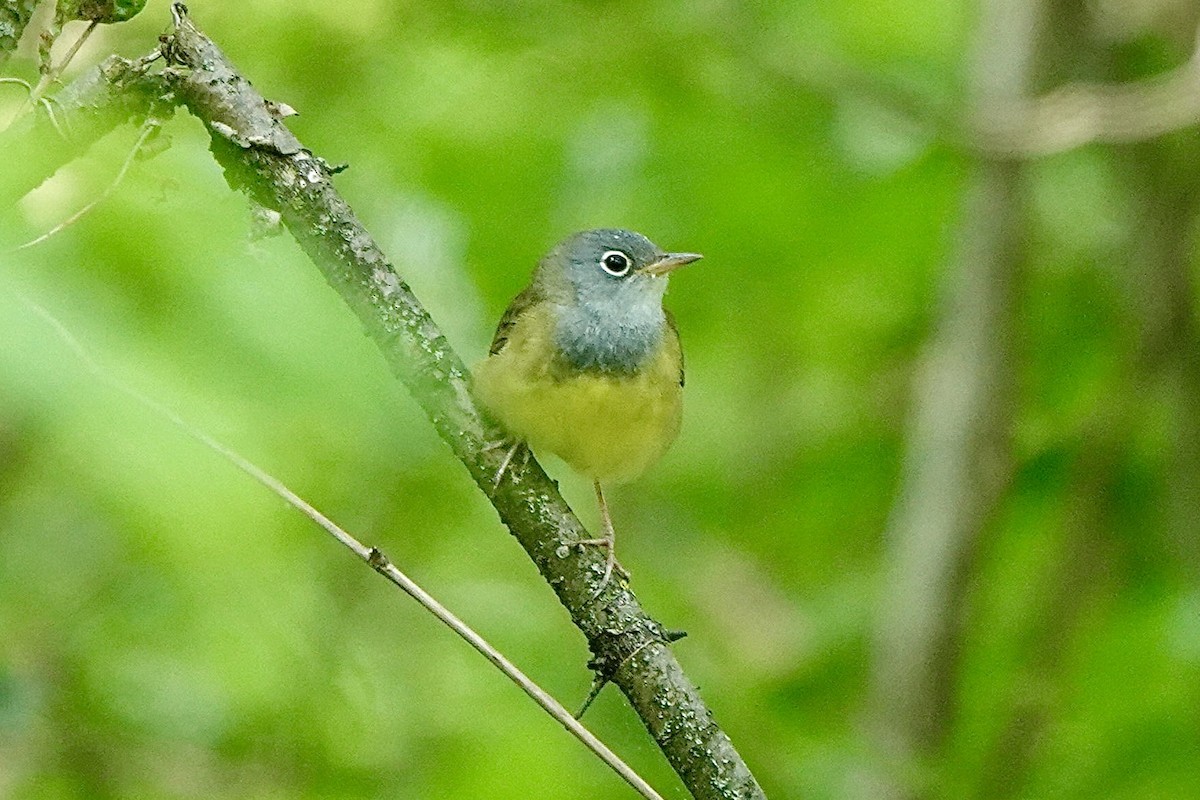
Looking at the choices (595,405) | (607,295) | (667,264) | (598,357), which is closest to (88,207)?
(595,405)

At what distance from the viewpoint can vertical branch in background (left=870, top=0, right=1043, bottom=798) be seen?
5.88 meters

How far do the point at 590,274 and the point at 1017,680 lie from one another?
2655mm

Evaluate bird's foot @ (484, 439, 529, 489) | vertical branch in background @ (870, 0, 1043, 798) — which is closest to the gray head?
vertical branch in background @ (870, 0, 1043, 798)

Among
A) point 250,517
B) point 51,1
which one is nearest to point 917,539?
point 51,1

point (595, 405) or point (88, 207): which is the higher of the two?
point (595, 405)

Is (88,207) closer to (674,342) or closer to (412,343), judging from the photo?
(412,343)

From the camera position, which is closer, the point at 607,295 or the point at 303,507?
the point at 303,507

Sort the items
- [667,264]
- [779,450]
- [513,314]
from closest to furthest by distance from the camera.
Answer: [513,314] < [667,264] < [779,450]

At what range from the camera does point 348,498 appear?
192 inches

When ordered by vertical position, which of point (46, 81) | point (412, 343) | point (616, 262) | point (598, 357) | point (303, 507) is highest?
point (616, 262)

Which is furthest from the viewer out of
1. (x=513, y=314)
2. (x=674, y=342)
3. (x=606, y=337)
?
(x=674, y=342)

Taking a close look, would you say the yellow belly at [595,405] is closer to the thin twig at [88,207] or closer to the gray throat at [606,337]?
the gray throat at [606,337]

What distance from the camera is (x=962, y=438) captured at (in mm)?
6008

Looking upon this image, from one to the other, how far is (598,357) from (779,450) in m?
3.17
